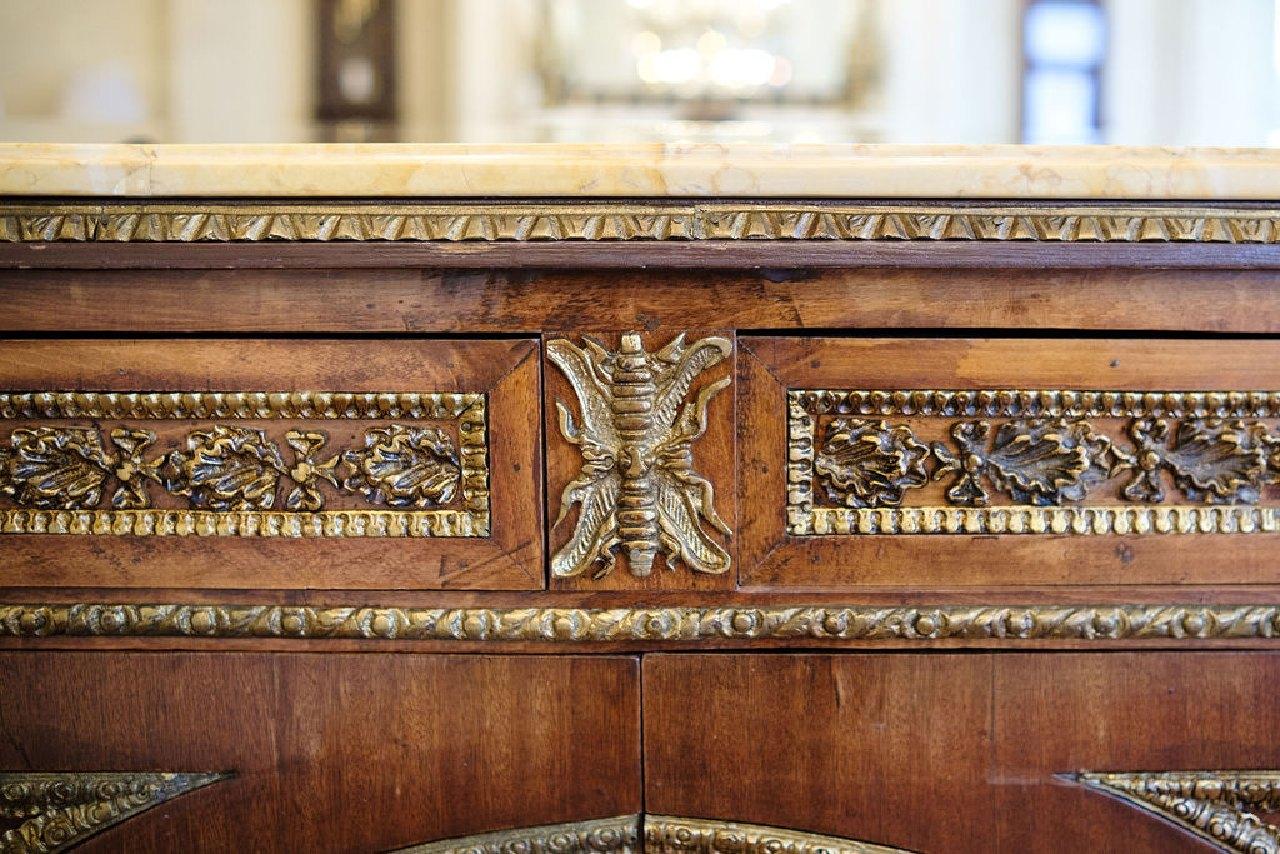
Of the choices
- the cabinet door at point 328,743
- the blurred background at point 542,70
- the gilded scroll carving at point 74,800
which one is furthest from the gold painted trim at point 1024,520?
the blurred background at point 542,70

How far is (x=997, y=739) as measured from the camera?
359 mm

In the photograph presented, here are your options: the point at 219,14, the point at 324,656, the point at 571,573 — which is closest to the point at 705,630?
the point at 571,573

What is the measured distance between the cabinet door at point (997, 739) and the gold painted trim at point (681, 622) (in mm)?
14

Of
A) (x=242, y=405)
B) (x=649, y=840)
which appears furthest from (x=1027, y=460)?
(x=242, y=405)

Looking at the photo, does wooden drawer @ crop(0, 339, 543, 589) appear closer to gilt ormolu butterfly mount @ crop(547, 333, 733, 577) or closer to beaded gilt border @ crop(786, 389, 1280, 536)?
gilt ormolu butterfly mount @ crop(547, 333, 733, 577)

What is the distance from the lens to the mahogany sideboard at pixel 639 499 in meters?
0.33

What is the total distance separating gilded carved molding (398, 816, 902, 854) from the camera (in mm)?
360

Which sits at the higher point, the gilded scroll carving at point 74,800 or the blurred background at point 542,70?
the blurred background at point 542,70

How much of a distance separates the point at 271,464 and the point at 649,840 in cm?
23

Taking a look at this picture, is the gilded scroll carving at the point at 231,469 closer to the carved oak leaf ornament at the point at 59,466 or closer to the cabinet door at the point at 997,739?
the carved oak leaf ornament at the point at 59,466

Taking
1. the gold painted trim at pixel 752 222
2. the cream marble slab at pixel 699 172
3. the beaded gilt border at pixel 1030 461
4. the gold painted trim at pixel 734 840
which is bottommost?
the gold painted trim at pixel 734 840

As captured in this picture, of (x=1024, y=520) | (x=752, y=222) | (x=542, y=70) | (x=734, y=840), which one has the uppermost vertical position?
(x=542, y=70)

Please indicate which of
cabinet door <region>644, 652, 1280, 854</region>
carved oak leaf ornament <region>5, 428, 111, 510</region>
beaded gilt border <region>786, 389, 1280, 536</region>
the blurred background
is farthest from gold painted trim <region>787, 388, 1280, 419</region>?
the blurred background

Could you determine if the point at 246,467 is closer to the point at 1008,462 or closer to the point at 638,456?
the point at 638,456
